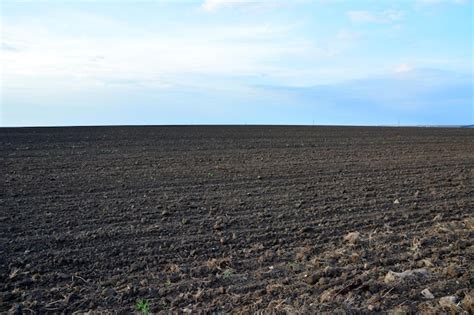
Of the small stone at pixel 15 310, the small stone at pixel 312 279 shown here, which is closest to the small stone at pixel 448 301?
the small stone at pixel 312 279

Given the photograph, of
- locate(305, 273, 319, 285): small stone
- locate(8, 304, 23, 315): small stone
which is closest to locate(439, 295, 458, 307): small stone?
locate(305, 273, 319, 285): small stone

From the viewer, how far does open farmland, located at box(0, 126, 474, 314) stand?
15.8ft

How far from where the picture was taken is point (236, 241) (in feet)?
22.3

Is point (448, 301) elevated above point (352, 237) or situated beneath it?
situated beneath

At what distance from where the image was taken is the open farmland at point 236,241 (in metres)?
4.80

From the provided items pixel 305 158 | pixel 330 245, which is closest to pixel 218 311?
pixel 330 245

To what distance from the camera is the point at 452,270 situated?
5.25 meters

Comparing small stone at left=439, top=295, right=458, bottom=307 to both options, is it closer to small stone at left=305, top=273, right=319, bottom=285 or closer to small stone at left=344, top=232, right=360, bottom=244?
small stone at left=305, top=273, right=319, bottom=285

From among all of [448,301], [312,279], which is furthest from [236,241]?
[448,301]

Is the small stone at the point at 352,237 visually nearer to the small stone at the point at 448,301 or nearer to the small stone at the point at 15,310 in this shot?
the small stone at the point at 448,301

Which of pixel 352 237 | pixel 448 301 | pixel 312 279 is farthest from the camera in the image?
pixel 352 237

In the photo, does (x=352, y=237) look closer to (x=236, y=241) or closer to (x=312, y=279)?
(x=236, y=241)

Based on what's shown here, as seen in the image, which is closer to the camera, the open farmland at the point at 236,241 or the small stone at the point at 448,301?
the small stone at the point at 448,301

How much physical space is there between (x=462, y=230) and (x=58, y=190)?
8355 mm
